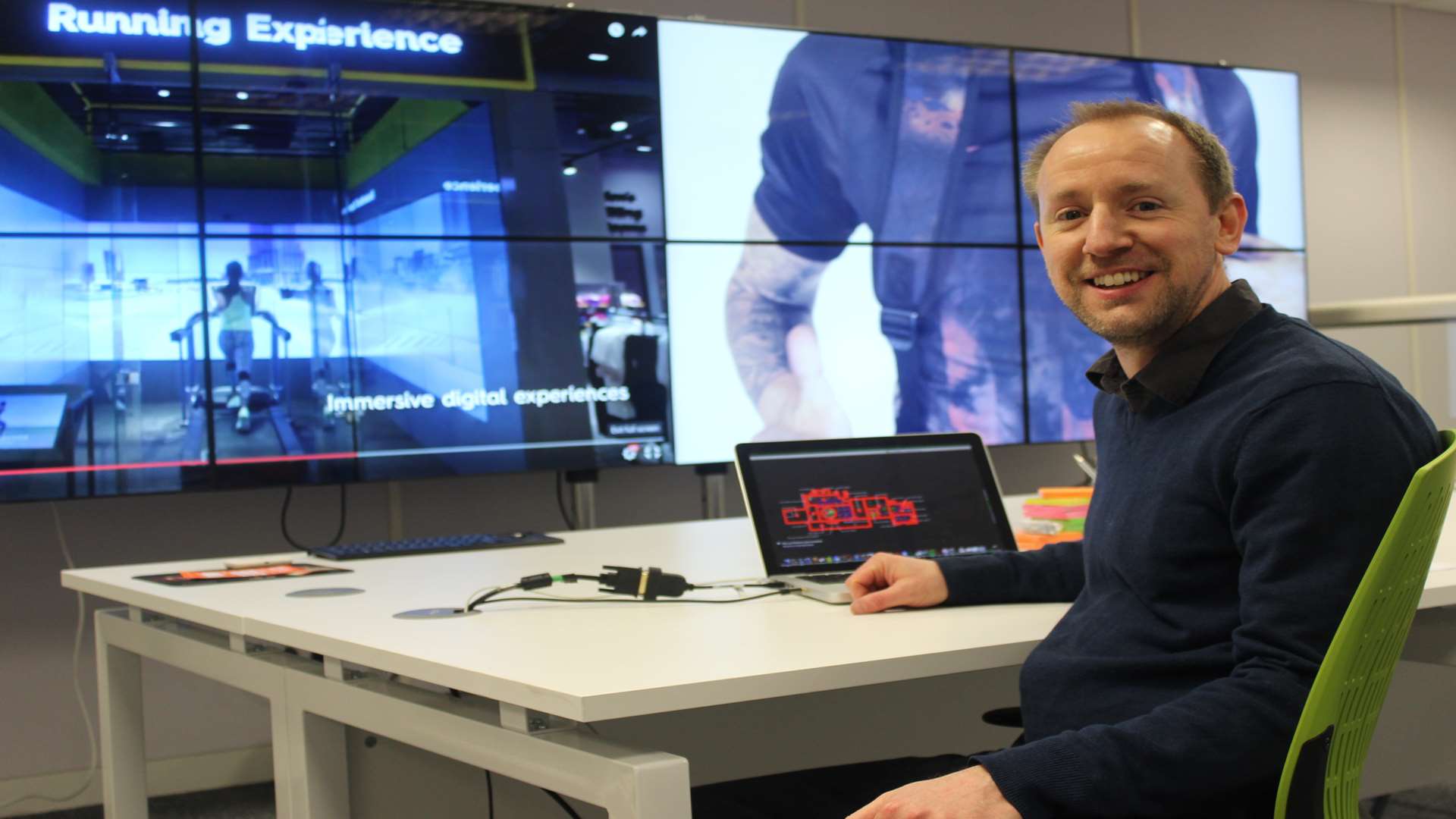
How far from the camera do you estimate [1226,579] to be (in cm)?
126

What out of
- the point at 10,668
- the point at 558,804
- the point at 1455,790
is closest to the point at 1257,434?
the point at 558,804

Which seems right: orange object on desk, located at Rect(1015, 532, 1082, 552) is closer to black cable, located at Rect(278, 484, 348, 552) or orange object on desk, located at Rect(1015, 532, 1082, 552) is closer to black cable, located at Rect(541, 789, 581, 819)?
black cable, located at Rect(541, 789, 581, 819)

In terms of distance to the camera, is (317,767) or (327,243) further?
(327,243)

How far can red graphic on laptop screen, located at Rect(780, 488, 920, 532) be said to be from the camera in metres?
1.95

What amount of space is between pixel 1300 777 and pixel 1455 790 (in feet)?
7.64

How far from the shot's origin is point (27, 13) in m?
3.32

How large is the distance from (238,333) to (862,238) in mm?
1820

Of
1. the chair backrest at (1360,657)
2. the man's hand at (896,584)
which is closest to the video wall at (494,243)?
the man's hand at (896,584)

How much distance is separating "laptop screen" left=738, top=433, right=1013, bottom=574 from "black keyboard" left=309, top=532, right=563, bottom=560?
0.83m

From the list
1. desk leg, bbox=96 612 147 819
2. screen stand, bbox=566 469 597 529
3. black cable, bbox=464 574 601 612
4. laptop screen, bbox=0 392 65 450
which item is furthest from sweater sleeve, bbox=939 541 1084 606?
laptop screen, bbox=0 392 65 450

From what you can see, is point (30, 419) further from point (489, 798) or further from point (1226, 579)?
point (1226, 579)

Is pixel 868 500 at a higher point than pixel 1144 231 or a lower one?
lower

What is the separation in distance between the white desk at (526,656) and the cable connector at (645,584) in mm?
51

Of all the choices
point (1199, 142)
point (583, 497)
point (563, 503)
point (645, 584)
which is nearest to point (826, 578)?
point (645, 584)
